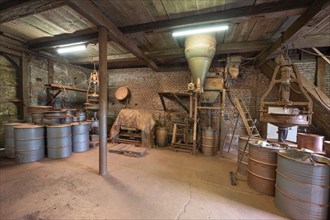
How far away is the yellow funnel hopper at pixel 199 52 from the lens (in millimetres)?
3811

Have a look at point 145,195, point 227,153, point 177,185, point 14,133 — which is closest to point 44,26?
point 14,133

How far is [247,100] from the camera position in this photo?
5582mm

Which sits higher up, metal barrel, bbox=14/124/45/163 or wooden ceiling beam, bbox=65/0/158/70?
wooden ceiling beam, bbox=65/0/158/70

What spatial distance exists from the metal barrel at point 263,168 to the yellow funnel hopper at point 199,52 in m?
2.43

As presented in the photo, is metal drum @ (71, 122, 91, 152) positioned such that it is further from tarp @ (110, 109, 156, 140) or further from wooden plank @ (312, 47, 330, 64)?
wooden plank @ (312, 47, 330, 64)

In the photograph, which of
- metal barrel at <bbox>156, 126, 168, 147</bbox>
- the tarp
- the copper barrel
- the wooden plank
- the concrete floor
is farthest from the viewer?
metal barrel at <bbox>156, 126, 168, 147</bbox>

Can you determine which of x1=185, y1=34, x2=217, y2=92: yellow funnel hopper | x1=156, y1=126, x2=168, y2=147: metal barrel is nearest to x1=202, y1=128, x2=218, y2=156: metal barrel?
x1=185, y1=34, x2=217, y2=92: yellow funnel hopper

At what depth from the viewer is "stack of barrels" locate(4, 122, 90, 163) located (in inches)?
146

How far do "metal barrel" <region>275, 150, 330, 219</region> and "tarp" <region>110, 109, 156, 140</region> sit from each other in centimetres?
403

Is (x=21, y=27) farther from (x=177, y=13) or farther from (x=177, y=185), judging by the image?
(x=177, y=185)

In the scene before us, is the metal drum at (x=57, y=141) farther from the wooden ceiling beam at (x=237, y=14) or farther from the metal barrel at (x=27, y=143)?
the wooden ceiling beam at (x=237, y=14)

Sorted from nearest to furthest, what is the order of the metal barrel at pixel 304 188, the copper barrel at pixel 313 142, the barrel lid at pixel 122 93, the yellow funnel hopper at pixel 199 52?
the metal barrel at pixel 304 188 → the copper barrel at pixel 313 142 → the yellow funnel hopper at pixel 199 52 → the barrel lid at pixel 122 93

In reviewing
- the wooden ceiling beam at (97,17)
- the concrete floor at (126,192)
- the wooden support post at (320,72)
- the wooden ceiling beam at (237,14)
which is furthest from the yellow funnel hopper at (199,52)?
the wooden support post at (320,72)

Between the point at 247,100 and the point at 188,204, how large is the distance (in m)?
4.68
